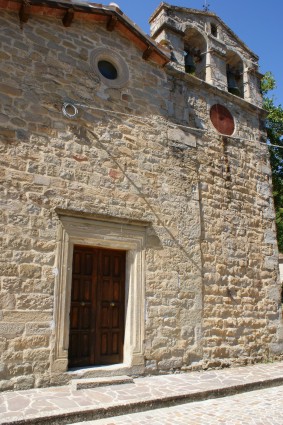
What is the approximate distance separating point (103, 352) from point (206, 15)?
7.25m

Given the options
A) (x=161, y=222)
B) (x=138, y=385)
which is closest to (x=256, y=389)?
(x=138, y=385)

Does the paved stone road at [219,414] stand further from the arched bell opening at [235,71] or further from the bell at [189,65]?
the arched bell opening at [235,71]

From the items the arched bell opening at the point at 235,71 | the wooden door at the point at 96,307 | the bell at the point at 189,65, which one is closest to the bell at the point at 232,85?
the arched bell opening at the point at 235,71

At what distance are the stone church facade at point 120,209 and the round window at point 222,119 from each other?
0.11 ft

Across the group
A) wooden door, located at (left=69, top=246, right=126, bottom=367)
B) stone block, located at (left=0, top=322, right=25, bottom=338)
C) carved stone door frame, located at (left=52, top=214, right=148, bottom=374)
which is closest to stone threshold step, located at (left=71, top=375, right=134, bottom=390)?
carved stone door frame, located at (left=52, top=214, right=148, bottom=374)

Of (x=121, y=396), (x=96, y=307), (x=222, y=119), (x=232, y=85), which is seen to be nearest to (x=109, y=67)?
(x=222, y=119)

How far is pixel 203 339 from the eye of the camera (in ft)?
21.2

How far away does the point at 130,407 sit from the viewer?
4332 millimetres

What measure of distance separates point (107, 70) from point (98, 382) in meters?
4.91

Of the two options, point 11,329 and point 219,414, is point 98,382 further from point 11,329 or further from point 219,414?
point 219,414

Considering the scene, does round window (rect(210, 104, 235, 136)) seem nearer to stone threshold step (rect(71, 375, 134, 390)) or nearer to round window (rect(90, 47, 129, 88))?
round window (rect(90, 47, 129, 88))

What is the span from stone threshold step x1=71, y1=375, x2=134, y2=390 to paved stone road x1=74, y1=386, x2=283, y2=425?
0.87m

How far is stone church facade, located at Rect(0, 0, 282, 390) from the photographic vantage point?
515 centimetres

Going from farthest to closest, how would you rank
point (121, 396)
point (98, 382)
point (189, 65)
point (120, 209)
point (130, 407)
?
point (189, 65)
point (120, 209)
point (98, 382)
point (121, 396)
point (130, 407)
